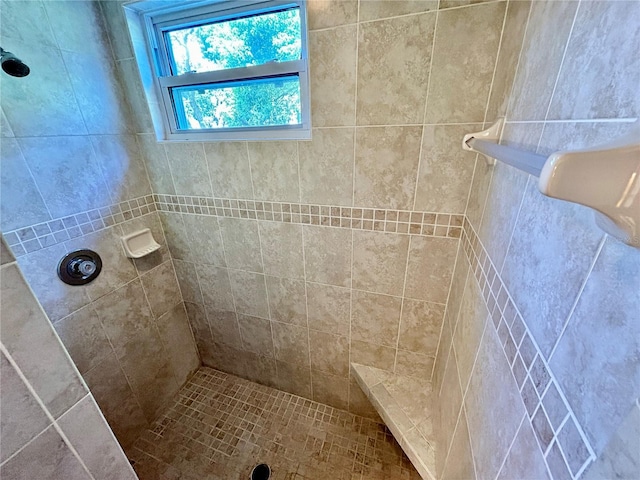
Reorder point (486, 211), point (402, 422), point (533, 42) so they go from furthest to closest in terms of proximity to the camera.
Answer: point (402, 422) → point (486, 211) → point (533, 42)

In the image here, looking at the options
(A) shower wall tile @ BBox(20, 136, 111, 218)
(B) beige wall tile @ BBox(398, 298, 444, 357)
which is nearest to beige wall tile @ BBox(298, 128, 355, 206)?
(B) beige wall tile @ BBox(398, 298, 444, 357)

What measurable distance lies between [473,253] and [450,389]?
0.51 m

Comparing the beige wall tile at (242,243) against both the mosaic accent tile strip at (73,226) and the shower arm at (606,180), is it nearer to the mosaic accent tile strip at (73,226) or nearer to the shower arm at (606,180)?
the mosaic accent tile strip at (73,226)

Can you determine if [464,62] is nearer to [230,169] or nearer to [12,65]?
[230,169]

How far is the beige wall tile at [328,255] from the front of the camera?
3.81ft

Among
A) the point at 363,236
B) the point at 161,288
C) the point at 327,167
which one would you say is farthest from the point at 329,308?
the point at 161,288

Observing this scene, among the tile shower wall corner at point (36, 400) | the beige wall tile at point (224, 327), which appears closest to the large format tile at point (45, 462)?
the tile shower wall corner at point (36, 400)

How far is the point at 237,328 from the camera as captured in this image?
5.31ft

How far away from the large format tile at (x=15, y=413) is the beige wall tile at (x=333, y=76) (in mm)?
1037

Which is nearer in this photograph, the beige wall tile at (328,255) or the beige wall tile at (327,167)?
the beige wall tile at (327,167)

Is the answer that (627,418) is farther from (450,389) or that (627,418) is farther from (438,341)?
(438,341)

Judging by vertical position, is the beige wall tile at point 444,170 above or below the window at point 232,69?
below

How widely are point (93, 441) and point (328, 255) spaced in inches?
36.6

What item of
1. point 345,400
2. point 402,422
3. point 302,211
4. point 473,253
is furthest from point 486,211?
point 345,400
